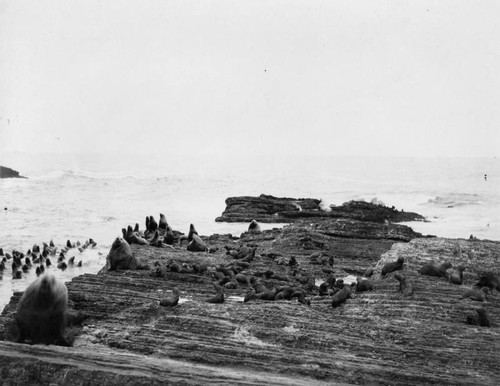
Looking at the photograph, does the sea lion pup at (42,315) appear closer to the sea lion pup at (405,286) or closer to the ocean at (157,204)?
the sea lion pup at (405,286)

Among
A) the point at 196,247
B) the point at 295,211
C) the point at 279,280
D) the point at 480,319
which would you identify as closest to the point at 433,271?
the point at 279,280

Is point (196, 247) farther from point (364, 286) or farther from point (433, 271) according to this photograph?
Answer: point (433, 271)

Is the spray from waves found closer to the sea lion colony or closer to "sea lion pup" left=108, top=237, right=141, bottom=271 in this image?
the sea lion colony

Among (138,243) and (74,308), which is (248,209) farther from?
(74,308)

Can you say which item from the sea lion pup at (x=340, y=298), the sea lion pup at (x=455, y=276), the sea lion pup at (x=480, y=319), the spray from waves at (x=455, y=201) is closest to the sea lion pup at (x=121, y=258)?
the sea lion pup at (x=340, y=298)

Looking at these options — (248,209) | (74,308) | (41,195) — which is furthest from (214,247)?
(41,195)

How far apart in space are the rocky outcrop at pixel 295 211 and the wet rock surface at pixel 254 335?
13794 millimetres

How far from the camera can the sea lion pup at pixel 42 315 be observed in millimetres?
6273

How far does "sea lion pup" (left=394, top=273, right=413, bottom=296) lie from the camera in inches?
344

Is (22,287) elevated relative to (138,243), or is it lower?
lower

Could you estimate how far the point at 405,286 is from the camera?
8.98 m

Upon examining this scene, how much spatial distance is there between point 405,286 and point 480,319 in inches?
68.0

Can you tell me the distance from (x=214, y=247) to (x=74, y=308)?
7.54 meters

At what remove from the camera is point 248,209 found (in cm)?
2736
